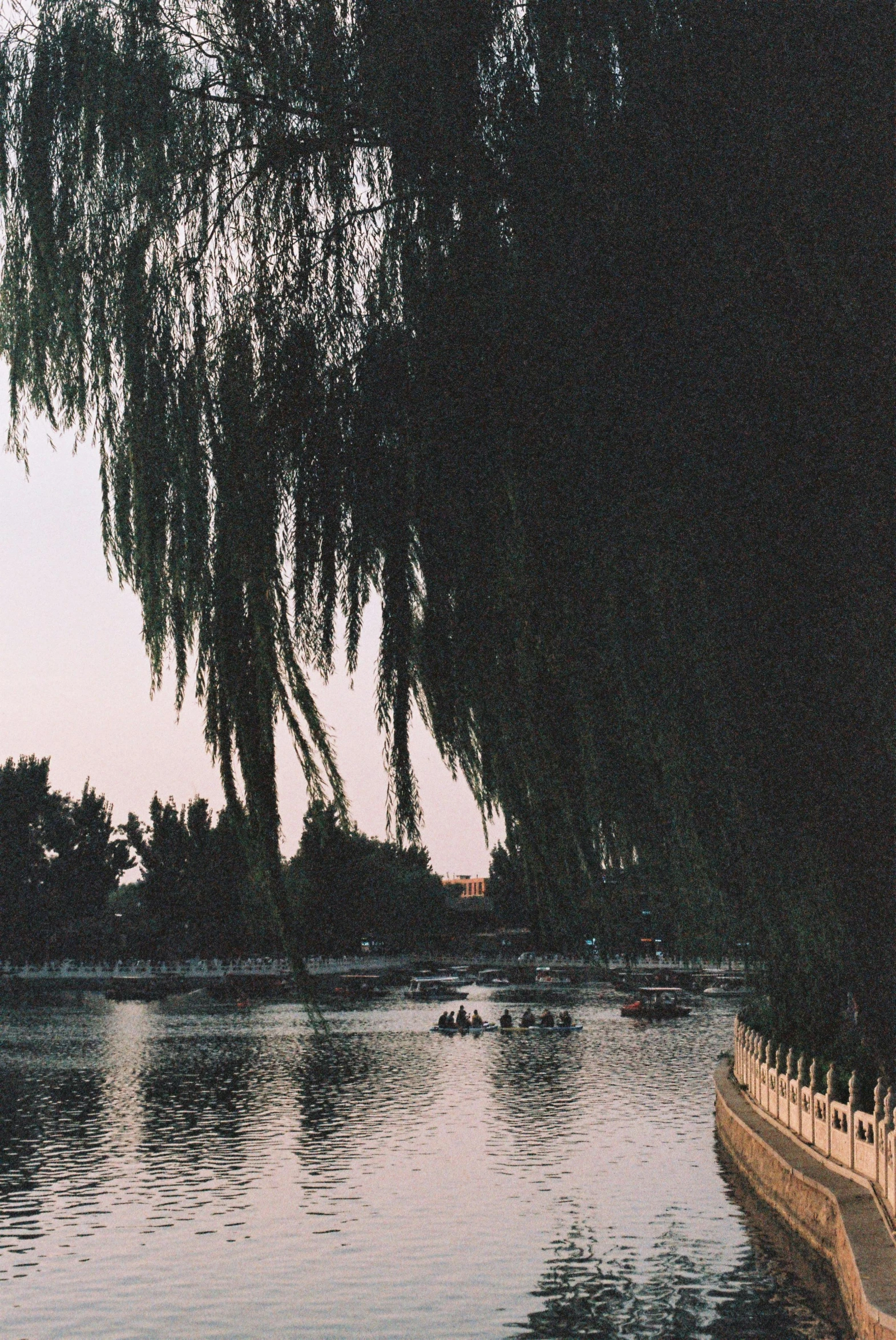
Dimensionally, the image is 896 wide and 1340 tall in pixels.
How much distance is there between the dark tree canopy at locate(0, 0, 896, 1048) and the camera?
20.5 feet

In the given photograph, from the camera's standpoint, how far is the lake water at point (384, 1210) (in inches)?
838

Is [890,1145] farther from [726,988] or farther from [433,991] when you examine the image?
[726,988]

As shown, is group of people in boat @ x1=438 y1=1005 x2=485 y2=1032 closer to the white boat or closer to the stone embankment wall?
the stone embankment wall

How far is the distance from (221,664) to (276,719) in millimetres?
328

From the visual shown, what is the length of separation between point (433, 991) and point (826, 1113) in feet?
287

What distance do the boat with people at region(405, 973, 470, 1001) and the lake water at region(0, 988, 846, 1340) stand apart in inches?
1891

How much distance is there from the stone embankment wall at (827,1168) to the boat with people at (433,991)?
74617mm

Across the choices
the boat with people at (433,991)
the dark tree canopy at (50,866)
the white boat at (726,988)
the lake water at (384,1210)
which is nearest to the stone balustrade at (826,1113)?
the lake water at (384,1210)

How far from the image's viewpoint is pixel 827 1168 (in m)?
20.5

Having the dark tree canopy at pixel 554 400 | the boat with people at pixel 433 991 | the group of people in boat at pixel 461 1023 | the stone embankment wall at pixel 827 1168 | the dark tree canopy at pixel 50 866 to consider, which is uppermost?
the dark tree canopy at pixel 50 866

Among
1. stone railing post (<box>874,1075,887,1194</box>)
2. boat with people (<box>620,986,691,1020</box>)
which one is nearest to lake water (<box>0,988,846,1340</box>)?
stone railing post (<box>874,1075,887,1194</box>)

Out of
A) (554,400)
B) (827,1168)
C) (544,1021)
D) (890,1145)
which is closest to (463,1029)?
(544,1021)

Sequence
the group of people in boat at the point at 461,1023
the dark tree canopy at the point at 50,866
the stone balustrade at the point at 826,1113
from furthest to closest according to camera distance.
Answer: the dark tree canopy at the point at 50,866, the group of people in boat at the point at 461,1023, the stone balustrade at the point at 826,1113

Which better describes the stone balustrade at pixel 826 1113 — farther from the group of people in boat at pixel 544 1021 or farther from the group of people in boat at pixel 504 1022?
the group of people in boat at pixel 544 1021
